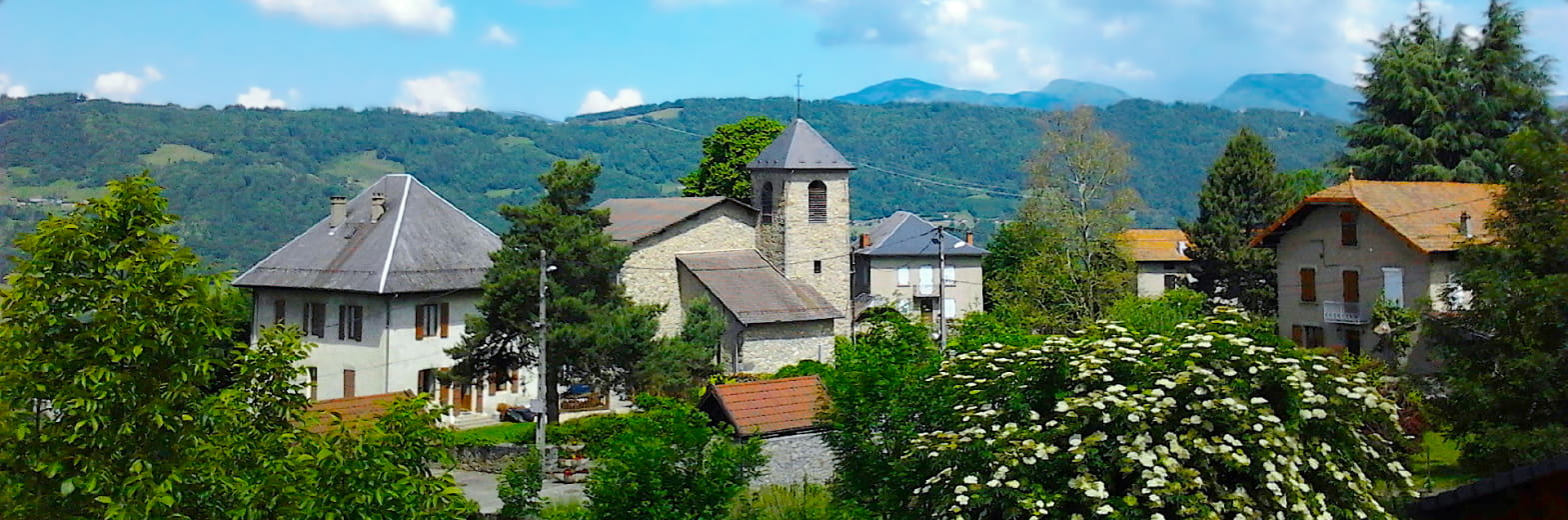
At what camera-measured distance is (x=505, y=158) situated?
138 metres

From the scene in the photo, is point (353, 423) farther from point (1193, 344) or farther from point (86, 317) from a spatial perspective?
point (1193, 344)

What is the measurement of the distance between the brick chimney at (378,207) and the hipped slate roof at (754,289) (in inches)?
352

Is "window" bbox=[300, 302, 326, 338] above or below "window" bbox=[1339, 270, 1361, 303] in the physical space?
below

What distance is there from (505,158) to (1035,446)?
12778cm

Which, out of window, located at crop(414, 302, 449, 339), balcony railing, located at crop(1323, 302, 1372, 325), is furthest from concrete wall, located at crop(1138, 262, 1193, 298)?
window, located at crop(414, 302, 449, 339)

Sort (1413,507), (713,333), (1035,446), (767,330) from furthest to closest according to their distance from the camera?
1. (767,330)
2. (713,333)
3. (1035,446)
4. (1413,507)

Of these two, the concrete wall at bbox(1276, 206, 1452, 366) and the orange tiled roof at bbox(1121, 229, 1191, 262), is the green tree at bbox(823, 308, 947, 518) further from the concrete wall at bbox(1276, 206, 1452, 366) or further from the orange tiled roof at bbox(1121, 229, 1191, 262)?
the orange tiled roof at bbox(1121, 229, 1191, 262)

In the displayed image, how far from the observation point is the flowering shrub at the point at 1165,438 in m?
14.5

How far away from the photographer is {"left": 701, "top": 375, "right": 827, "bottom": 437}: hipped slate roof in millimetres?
23453

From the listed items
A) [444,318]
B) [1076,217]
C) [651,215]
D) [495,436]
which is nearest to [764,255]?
[651,215]

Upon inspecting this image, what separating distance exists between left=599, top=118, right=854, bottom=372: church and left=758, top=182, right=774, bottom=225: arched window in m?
0.03

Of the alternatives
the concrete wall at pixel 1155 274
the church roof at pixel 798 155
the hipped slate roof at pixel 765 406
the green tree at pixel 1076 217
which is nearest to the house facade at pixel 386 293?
the church roof at pixel 798 155

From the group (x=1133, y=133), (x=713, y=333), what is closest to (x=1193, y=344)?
(x=713, y=333)

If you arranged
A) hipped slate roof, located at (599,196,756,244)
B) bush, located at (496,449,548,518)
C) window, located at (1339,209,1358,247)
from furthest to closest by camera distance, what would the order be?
hipped slate roof, located at (599,196,756,244) → window, located at (1339,209,1358,247) → bush, located at (496,449,548,518)
